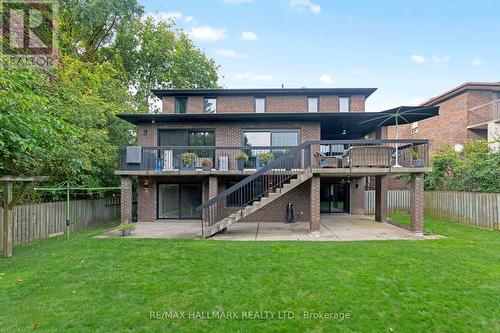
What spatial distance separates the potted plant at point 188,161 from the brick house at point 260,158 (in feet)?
0.14

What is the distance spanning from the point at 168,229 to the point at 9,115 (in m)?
6.37

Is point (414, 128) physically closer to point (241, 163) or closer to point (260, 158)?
point (260, 158)

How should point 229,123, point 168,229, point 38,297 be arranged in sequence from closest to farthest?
point 38,297 → point 168,229 → point 229,123

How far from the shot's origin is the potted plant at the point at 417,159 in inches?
352

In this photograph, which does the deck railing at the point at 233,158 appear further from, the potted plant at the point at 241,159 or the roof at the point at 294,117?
the roof at the point at 294,117

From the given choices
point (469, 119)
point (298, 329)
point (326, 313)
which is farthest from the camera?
point (469, 119)

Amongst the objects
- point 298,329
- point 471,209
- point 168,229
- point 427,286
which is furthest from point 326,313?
point 471,209

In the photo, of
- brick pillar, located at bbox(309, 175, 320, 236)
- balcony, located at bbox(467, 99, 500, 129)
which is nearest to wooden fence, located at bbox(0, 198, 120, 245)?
brick pillar, located at bbox(309, 175, 320, 236)

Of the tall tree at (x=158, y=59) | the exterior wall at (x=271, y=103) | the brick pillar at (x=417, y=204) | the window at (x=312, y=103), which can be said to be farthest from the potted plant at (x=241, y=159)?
the tall tree at (x=158, y=59)

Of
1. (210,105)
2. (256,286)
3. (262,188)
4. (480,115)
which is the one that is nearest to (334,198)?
(262,188)

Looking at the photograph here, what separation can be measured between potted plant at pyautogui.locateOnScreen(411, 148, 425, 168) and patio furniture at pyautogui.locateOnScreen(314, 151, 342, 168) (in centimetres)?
255

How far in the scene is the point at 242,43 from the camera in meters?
20.6

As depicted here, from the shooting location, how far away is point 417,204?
8.72 m

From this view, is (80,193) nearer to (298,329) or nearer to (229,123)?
(229,123)
